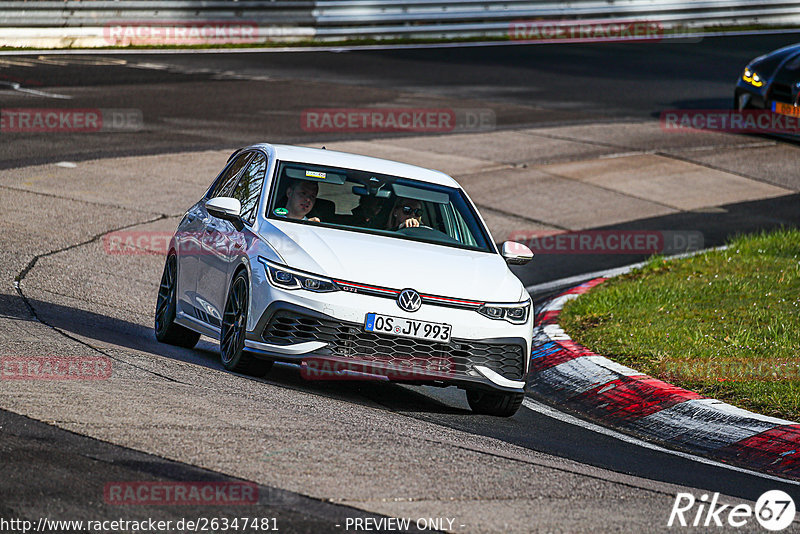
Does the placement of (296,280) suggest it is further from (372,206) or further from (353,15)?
(353,15)

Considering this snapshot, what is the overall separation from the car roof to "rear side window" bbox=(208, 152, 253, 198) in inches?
10.7

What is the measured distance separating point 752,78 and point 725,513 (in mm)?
16198

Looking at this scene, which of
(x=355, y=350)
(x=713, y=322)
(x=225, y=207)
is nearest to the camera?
(x=355, y=350)

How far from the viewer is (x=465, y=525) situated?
17.6 feet

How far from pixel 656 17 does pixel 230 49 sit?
39.9 ft

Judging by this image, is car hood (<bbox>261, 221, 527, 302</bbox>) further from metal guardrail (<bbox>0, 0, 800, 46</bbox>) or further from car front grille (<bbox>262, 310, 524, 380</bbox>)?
metal guardrail (<bbox>0, 0, 800, 46</bbox>)

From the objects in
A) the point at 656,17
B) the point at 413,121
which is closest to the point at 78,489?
the point at 413,121

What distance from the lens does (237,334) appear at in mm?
8227

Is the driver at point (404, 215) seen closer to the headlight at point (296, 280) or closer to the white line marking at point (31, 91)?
the headlight at point (296, 280)

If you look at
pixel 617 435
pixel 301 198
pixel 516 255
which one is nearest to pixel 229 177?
pixel 301 198

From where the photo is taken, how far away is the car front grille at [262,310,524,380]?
25.5ft

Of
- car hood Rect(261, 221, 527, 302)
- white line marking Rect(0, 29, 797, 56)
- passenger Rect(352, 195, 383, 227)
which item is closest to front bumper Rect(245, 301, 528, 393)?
car hood Rect(261, 221, 527, 302)

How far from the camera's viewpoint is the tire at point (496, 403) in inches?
327

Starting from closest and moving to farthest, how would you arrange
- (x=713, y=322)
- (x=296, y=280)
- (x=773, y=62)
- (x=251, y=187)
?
(x=296, y=280) < (x=251, y=187) < (x=713, y=322) < (x=773, y=62)
